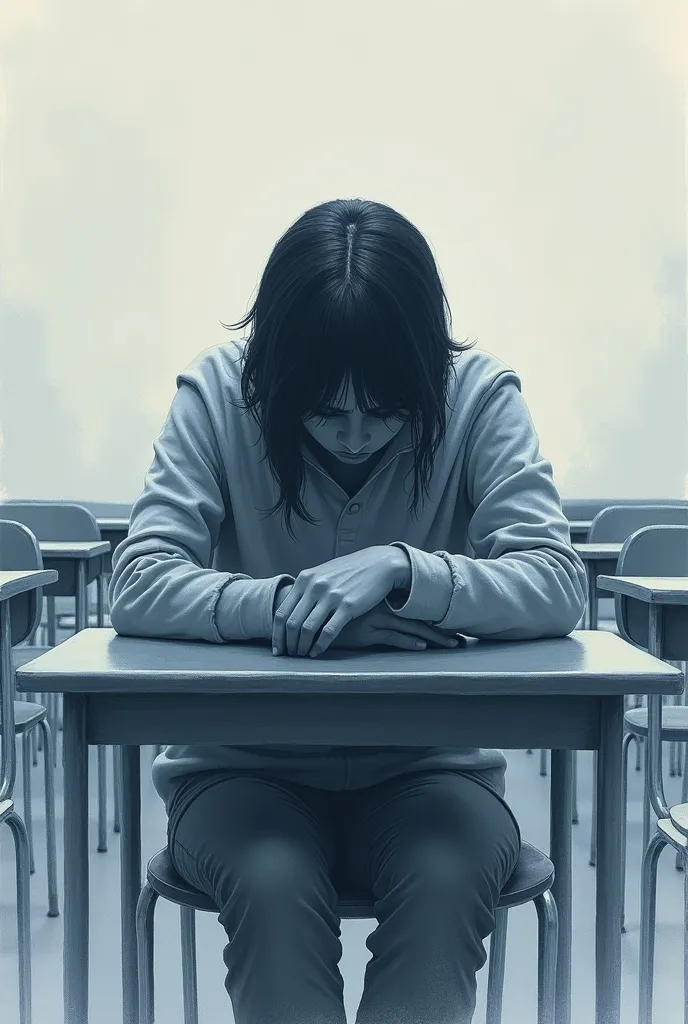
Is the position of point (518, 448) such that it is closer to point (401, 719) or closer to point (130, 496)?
point (401, 719)

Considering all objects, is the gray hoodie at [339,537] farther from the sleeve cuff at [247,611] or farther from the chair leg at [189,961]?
the chair leg at [189,961]

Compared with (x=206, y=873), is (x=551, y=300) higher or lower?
higher

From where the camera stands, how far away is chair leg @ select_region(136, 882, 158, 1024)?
1.09m

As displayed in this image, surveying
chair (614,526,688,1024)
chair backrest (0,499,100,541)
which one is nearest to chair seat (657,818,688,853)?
chair (614,526,688,1024)

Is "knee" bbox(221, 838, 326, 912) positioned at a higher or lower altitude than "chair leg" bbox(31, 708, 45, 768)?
higher

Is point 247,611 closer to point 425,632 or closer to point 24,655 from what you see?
point 425,632

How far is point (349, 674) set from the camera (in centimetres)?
85

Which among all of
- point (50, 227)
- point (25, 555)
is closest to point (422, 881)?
point (25, 555)

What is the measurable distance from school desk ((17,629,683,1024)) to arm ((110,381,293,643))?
30 millimetres

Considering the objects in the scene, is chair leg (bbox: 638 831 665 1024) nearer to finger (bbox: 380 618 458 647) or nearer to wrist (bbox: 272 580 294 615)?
finger (bbox: 380 618 458 647)

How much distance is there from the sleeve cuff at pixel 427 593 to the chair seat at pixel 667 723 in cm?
108

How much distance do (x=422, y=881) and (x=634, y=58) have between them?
15.0 ft

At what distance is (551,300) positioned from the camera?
4.72 m

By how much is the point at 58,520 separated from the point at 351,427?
2.00 metres
